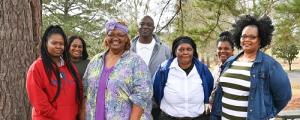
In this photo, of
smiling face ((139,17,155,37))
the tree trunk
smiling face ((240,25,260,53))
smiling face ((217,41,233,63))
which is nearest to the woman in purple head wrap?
smiling face ((240,25,260,53))

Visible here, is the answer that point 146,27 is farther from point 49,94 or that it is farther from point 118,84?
point 49,94

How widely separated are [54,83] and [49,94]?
0.31 feet

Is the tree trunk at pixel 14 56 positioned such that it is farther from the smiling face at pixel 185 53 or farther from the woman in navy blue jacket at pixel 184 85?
the smiling face at pixel 185 53

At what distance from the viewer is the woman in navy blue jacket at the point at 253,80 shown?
3.25m

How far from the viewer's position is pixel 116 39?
3248mm

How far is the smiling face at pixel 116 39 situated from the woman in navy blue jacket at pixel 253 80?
0.90 meters

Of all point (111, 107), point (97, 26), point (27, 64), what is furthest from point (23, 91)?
point (97, 26)

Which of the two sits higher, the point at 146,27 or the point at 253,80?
the point at 146,27

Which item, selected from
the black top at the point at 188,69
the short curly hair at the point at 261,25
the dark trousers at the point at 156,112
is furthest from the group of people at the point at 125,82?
the dark trousers at the point at 156,112

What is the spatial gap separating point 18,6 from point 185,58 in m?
1.67

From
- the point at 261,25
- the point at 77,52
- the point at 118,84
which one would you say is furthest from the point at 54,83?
the point at 261,25

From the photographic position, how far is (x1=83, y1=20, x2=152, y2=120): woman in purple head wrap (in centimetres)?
321

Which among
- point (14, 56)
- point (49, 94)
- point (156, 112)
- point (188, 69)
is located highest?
point (14, 56)

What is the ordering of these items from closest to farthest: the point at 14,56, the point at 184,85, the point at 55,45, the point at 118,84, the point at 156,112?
the point at 118,84
the point at 55,45
the point at 184,85
the point at 14,56
the point at 156,112
